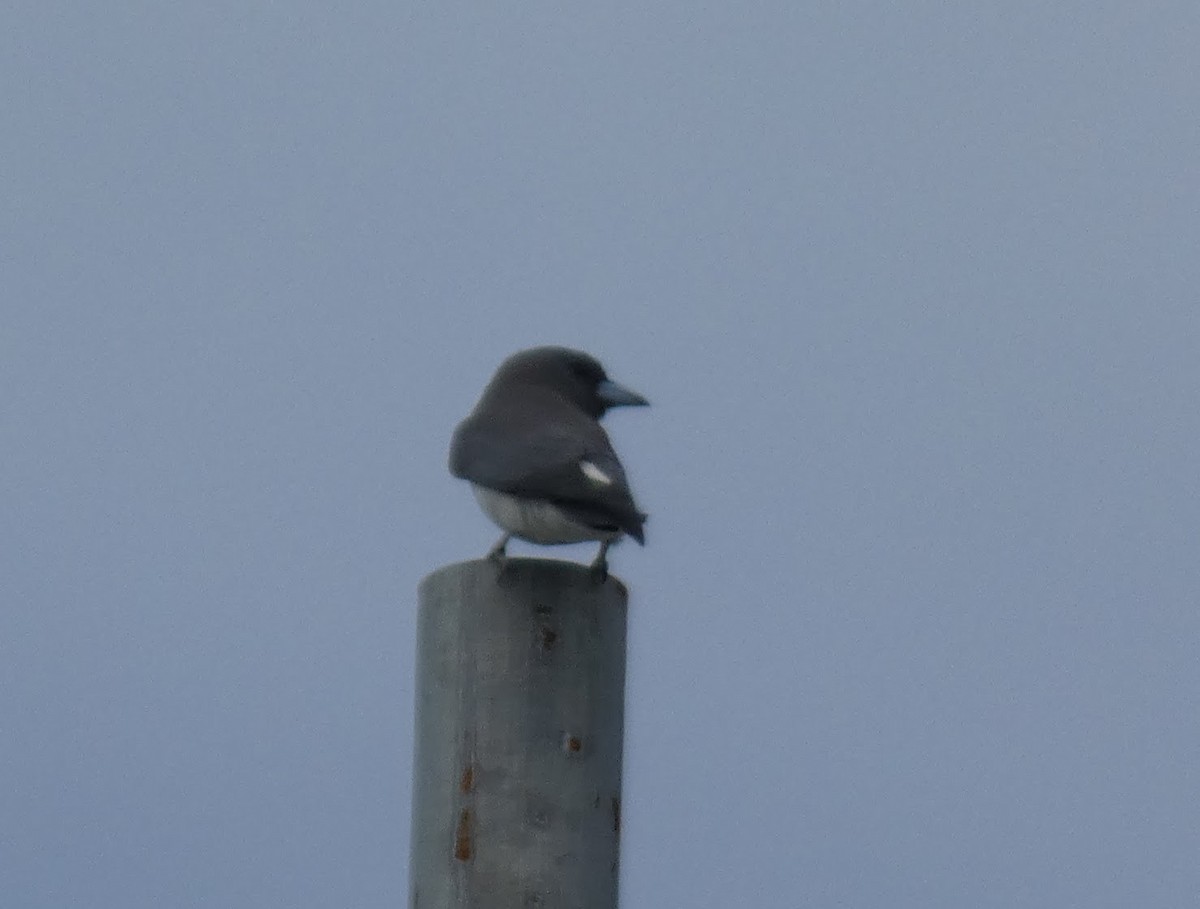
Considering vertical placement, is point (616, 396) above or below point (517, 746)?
above

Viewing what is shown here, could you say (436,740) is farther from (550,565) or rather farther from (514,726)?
(550,565)

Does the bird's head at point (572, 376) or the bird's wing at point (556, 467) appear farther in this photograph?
the bird's head at point (572, 376)

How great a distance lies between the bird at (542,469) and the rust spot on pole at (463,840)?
60.2 inches

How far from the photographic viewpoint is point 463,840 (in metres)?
4.12

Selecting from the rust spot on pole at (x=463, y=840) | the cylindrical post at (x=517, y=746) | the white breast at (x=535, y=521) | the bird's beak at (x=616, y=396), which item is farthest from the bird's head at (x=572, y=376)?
the rust spot on pole at (x=463, y=840)

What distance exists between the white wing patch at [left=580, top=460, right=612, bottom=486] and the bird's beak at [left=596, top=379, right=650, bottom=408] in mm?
1726

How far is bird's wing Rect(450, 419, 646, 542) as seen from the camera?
616 cm

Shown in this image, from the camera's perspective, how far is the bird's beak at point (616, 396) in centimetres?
820

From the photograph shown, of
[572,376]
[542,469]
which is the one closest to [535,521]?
[542,469]

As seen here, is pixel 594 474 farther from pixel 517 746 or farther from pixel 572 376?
pixel 517 746

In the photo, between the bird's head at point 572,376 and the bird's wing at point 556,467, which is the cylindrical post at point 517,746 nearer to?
the bird's wing at point 556,467

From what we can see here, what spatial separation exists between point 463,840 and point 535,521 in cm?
241

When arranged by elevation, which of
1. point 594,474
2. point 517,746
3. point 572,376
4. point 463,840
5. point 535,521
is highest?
point 572,376

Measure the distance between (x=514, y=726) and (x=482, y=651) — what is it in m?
0.19
